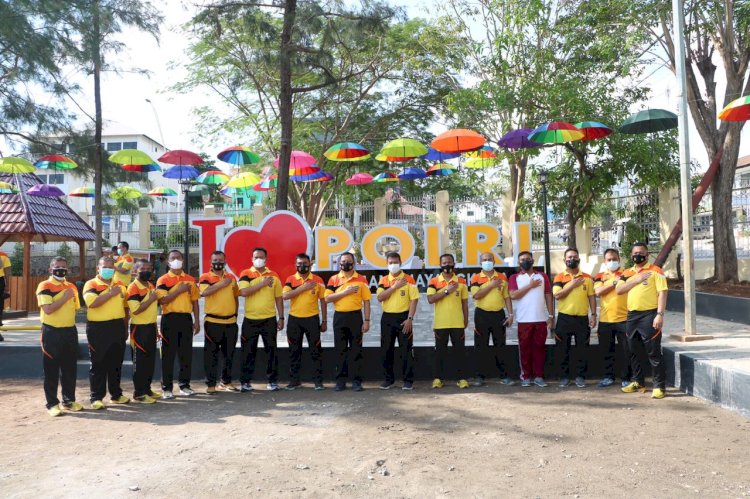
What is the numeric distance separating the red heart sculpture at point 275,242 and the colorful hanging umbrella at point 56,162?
5.95 meters

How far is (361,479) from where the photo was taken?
4414 mm

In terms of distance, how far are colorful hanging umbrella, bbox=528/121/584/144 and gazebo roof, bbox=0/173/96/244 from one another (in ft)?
43.5

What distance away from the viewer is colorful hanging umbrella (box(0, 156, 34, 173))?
12734mm

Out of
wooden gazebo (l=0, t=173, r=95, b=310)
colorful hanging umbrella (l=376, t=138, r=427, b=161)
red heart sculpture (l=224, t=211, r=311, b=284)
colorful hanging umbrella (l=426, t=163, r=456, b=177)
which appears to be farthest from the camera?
colorful hanging umbrella (l=426, t=163, r=456, b=177)

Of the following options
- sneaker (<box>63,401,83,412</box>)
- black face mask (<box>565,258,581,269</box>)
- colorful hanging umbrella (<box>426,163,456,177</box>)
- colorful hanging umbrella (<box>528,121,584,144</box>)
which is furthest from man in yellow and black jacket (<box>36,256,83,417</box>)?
colorful hanging umbrella (<box>426,163,456,177</box>)

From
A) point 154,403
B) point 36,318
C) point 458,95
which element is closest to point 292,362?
point 154,403

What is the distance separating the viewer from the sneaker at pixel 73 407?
22.0 ft

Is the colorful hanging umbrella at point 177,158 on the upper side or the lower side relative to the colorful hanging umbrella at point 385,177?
lower

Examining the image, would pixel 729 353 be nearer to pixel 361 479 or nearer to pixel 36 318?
pixel 361 479

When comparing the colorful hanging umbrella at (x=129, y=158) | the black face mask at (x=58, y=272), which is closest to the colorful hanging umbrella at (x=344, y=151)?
the colorful hanging umbrella at (x=129, y=158)

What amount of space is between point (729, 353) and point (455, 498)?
4673mm

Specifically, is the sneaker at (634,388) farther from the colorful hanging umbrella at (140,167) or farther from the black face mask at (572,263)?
the colorful hanging umbrella at (140,167)

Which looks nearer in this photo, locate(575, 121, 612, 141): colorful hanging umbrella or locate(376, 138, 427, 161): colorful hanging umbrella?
locate(575, 121, 612, 141): colorful hanging umbrella

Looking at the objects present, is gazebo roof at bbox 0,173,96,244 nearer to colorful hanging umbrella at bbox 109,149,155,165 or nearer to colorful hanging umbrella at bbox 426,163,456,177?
colorful hanging umbrella at bbox 109,149,155,165
